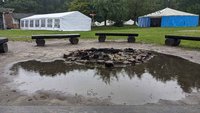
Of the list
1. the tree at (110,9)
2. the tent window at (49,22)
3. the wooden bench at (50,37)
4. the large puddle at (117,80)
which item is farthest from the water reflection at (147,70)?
the tree at (110,9)

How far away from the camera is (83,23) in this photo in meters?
37.6

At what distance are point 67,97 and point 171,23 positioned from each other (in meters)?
43.0

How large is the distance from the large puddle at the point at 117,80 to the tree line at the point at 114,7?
3864cm

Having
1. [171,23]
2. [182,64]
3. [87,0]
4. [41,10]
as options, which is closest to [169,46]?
[182,64]

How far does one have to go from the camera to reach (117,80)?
760 cm

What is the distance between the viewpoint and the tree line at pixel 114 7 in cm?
4856

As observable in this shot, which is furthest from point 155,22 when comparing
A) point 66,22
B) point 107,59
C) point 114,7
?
point 107,59

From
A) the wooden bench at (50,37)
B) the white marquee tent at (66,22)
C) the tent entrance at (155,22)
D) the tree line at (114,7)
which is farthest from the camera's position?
the tent entrance at (155,22)

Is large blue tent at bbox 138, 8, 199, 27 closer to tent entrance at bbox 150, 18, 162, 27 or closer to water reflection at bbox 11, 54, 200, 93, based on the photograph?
tent entrance at bbox 150, 18, 162, 27

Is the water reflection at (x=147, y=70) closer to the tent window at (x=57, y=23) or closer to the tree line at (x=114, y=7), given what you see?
the tent window at (x=57, y=23)

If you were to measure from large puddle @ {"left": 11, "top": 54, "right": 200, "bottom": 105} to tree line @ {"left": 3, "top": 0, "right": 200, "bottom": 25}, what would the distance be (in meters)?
38.6

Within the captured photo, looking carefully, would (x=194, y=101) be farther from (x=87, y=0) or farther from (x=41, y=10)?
(x=41, y=10)

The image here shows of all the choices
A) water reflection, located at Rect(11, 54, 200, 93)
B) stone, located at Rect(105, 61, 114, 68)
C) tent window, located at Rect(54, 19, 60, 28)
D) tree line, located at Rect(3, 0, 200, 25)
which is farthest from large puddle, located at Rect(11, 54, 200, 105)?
tree line, located at Rect(3, 0, 200, 25)

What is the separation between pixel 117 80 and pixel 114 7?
1671 inches
